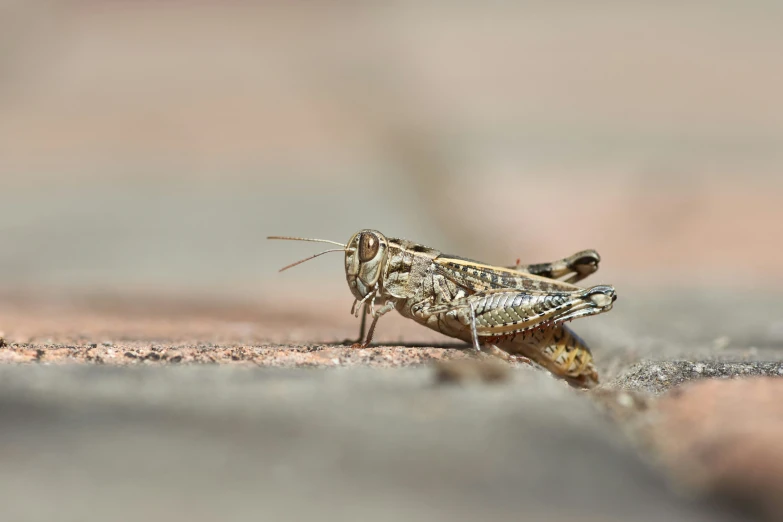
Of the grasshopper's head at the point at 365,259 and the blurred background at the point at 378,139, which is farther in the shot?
the blurred background at the point at 378,139

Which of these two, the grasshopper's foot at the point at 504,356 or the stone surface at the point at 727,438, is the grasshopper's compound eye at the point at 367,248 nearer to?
the grasshopper's foot at the point at 504,356

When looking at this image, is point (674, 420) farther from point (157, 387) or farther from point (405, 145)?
point (405, 145)

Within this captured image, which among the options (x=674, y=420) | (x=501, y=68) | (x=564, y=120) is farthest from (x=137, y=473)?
(x=501, y=68)

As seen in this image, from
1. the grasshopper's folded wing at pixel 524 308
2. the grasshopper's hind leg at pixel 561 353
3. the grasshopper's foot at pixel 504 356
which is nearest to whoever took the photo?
the grasshopper's foot at pixel 504 356

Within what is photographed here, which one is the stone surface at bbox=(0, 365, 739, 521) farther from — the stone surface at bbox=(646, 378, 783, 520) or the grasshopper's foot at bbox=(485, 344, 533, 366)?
the grasshopper's foot at bbox=(485, 344, 533, 366)

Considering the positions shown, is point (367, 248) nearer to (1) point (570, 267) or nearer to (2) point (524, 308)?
(2) point (524, 308)

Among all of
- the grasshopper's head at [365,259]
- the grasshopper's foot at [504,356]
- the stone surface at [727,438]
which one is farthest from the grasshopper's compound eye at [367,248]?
the stone surface at [727,438]

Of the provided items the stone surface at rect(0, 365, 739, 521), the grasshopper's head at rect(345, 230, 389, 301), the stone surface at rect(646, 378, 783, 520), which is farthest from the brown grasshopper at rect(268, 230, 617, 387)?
the stone surface at rect(0, 365, 739, 521)
